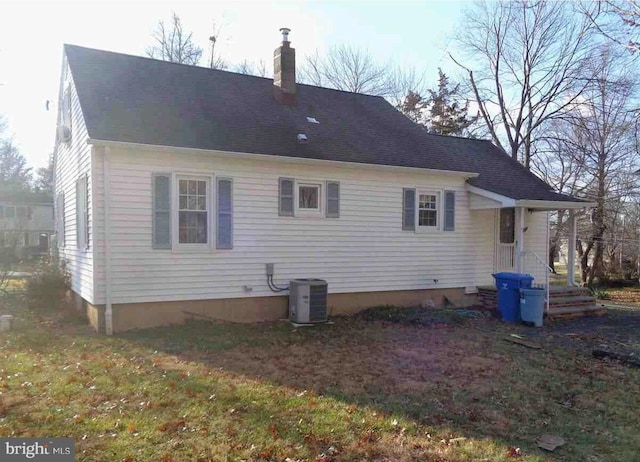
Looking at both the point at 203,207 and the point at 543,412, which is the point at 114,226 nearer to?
the point at 203,207

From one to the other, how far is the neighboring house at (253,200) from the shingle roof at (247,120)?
0.17ft

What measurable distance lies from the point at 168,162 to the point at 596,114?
2157 centimetres

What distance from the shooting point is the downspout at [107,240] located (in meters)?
8.17

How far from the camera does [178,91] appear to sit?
11.0 m

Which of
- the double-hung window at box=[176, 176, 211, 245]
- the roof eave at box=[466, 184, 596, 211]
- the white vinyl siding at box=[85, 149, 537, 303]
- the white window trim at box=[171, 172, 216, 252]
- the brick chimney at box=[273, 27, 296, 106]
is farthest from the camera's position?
the brick chimney at box=[273, 27, 296, 106]

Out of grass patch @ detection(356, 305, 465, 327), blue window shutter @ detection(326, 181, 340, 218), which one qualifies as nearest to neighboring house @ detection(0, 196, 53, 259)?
blue window shutter @ detection(326, 181, 340, 218)

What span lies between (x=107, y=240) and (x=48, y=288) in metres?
4.00

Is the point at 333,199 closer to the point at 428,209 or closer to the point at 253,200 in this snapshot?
the point at 253,200

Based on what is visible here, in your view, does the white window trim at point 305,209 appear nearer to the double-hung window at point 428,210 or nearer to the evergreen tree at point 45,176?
the double-hung window at point 428,210

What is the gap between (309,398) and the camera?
522 centimetres

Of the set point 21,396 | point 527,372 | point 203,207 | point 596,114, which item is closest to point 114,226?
point 203,207

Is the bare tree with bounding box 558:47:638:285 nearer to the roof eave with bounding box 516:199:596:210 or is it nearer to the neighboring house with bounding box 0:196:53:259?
the roof eave with bounding box 516:199:596:210

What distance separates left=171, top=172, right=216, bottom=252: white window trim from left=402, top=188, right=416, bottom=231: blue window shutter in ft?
15.1

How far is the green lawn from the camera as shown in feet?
13.4
